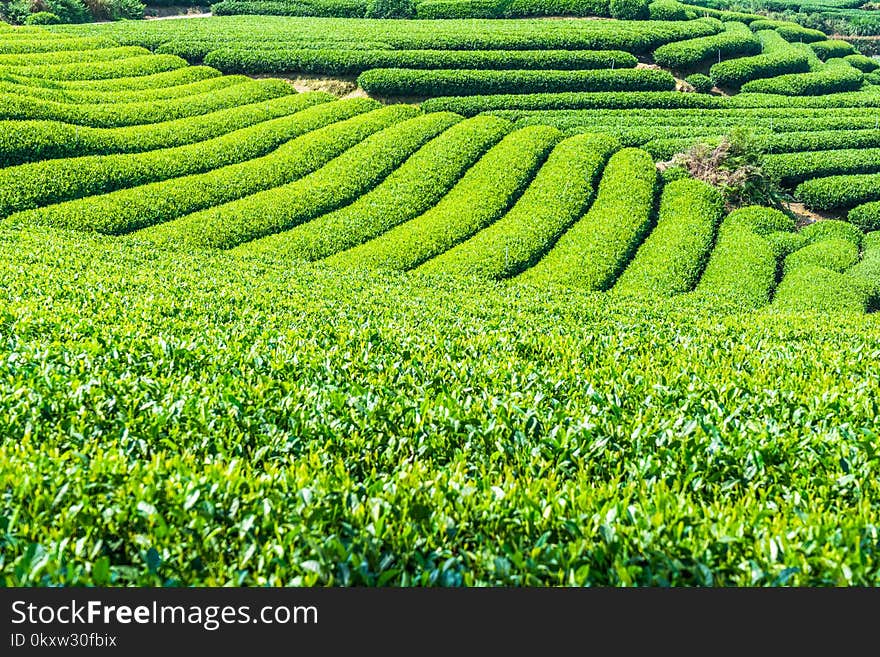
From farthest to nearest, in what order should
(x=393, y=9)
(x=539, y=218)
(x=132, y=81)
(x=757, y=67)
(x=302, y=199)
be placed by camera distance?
(x=393, y=9) → (x=757, y=67) → (x=132, y=81) → (x=539, y=218) → (x=302, y=199)

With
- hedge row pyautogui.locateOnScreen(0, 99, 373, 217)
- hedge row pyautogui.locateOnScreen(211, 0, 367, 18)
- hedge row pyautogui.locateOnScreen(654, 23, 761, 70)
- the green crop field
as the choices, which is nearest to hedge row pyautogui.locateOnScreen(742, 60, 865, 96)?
the green crop field

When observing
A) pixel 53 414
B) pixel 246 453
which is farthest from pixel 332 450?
pixel 53 414

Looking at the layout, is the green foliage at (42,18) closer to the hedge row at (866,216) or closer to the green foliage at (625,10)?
the green foliage at (625,10)

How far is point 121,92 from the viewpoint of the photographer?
39.8m

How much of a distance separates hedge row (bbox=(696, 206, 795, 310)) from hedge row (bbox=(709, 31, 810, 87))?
88.3 ft

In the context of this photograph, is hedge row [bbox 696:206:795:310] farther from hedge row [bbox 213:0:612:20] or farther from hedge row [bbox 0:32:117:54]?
hedge row [bbox 213:0:612:20]

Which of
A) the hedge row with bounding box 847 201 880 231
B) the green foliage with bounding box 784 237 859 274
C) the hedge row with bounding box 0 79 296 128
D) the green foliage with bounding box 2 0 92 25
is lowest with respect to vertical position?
the green foliage with bounding box 784 237 859 274

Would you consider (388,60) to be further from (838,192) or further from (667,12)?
(667,12)

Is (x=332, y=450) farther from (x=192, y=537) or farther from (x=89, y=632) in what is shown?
(x=89, y=632)

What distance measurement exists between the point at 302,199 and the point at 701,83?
39001 millimetres

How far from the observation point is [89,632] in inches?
159

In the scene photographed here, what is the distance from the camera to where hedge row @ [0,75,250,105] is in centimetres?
3441

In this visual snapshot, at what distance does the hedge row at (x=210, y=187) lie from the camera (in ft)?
88.5

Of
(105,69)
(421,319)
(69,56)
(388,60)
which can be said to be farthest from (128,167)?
(388,60)
